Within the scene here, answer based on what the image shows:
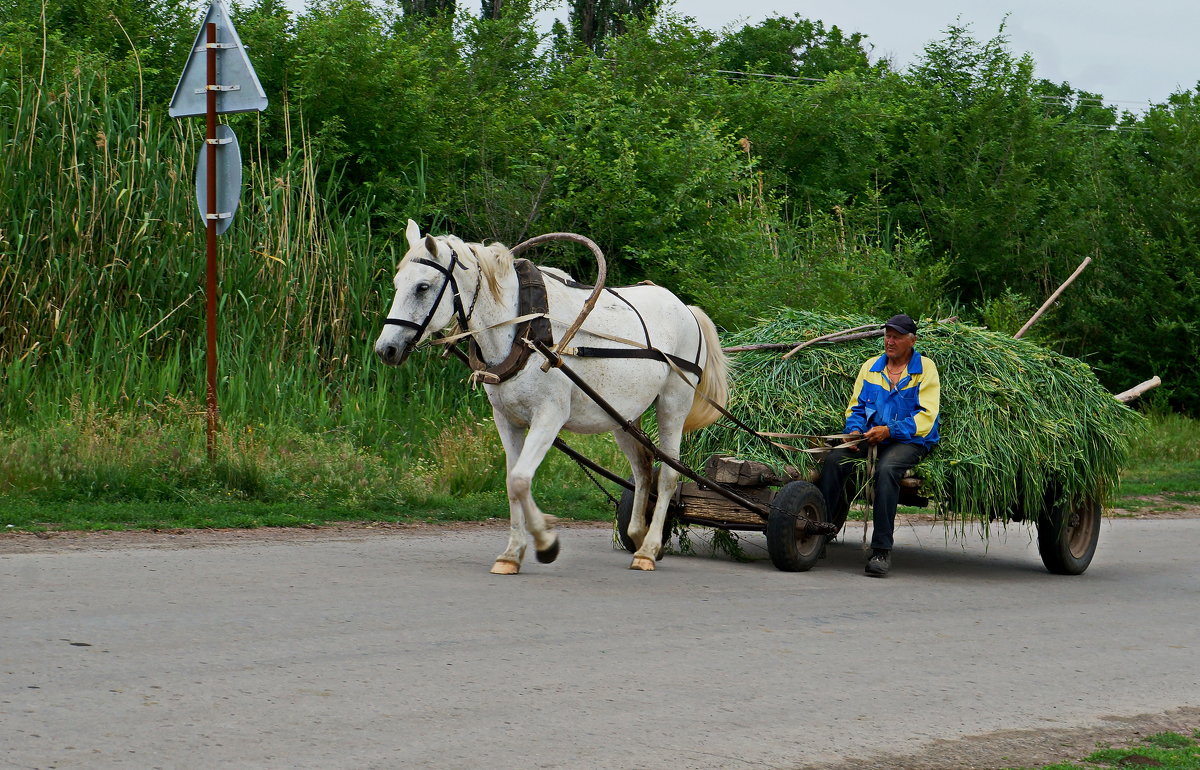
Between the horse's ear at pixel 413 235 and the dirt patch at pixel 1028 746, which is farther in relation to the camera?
the horse's ear at pixel 413 235

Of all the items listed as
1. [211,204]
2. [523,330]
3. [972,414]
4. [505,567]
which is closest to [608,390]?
[523,330]

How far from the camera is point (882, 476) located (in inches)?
365

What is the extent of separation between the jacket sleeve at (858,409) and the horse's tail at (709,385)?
35.3 inches

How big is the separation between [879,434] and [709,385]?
128 cm

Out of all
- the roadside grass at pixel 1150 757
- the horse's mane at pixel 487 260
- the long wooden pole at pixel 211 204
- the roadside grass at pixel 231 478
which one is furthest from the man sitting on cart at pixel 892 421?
the long wooden pole at pixel 211 204

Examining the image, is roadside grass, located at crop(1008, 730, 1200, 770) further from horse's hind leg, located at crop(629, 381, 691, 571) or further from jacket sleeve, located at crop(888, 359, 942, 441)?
horse's hind leg, located at crop(629, 381, 691, 571)

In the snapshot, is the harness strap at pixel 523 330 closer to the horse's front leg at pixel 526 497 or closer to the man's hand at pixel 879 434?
the horse's front leg at pixel 526 497

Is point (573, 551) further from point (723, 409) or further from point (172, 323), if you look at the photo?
point (172, 323)

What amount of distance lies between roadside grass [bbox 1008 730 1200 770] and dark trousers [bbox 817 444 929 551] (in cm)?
389

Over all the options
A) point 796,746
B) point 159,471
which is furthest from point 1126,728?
point 159,471

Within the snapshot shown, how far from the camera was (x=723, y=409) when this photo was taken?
977 centimetres

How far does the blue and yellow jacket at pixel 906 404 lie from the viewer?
9.34 m

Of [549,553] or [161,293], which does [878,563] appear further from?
[161,293]

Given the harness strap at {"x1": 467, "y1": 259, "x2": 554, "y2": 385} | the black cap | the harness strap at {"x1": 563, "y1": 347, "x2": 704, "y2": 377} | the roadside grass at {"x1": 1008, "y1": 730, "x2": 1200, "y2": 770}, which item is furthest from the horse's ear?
the roadside grass at {"x1": 1008, "y1": 730, "x2": 1200, "y2": 770}
